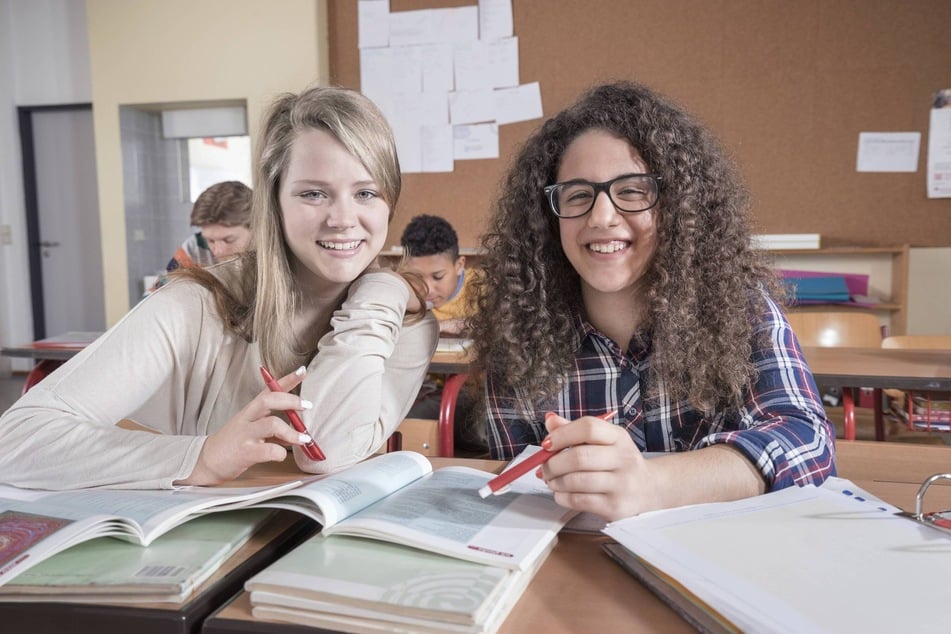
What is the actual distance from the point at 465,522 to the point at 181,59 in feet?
16.9

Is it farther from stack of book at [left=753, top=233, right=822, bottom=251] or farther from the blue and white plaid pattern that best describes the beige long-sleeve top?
stack of book at [left=753, top=233, right=822, bottom=251]

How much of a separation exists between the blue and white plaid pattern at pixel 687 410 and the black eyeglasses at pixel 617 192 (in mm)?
214

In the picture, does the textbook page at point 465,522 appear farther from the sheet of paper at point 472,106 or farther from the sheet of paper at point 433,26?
the sheet of paper at point 433,26

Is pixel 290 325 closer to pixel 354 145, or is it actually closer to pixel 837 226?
pixel 354 145

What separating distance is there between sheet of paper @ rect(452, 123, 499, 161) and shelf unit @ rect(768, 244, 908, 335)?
1.76 meters

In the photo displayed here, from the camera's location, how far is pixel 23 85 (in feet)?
19.1

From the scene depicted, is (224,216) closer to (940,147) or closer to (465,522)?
(465,522)

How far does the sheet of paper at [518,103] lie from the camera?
4.34 metres

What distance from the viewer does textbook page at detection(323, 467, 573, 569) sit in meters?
0.65

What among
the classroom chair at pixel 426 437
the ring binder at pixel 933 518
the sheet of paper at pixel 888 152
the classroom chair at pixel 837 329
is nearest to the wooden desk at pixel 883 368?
the classroom chair at pixel 837 329

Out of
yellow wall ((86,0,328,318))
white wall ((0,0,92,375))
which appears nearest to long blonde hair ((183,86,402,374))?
yellow wall ((86,0,328,318))

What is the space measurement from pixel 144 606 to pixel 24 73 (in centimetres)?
658

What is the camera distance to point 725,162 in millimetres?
1252

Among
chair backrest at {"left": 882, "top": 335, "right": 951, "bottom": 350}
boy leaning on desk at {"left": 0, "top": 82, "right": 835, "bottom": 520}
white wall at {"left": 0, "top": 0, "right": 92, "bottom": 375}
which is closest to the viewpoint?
boy leaning on desk at {"left": 0, "top": 82, "right": 835, "bottom": 520}
